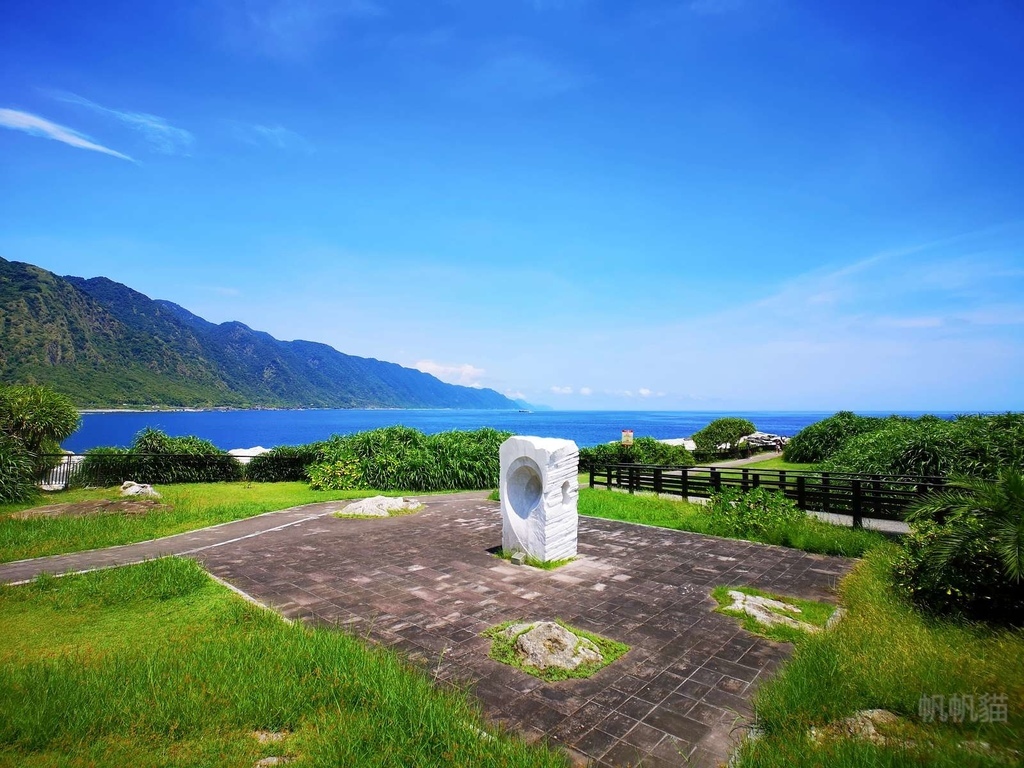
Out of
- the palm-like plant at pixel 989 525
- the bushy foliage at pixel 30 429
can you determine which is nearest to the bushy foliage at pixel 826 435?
the palm-like plant at pixel 989 525

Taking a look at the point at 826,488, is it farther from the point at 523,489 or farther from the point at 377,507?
the point at 377,507

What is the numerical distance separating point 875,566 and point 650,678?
15.8 ft

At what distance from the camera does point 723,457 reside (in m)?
27.6

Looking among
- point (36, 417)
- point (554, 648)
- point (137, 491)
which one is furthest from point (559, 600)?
point (36, 417)

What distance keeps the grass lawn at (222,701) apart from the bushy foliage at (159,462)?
1390 centimetres

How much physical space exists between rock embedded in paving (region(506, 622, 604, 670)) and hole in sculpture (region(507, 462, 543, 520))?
10.4ft

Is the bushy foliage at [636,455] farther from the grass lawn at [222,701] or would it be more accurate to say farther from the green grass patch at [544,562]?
the grass lawn at [222,701]

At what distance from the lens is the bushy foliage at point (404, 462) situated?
17.0 meters

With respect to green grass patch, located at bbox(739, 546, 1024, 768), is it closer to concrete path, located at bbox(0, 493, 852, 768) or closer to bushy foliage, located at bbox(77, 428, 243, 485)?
concrete path, located at bbox(0, 493, 852, 768)

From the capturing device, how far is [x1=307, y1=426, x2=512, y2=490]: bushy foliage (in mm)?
17031

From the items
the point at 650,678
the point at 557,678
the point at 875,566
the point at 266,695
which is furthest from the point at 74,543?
the point at 875,566

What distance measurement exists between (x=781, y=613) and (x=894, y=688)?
2061 mm

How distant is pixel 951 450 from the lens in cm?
1245

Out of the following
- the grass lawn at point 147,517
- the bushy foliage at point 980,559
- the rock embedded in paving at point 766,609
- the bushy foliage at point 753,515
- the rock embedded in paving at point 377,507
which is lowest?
the grass lawn at point 147,517
